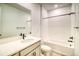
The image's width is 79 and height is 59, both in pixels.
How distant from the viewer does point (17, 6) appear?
1.31 metres

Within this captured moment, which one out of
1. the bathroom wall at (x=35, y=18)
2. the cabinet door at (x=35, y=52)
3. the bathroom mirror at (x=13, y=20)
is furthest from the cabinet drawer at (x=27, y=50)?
A: the bathroom mirror at (x=13, y=20)

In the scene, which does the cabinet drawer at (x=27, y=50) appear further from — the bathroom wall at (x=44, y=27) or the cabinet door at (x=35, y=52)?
the bathroom wall at (x=44, y=27)

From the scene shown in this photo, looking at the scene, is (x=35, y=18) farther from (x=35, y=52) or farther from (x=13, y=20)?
(x=35, y=52)

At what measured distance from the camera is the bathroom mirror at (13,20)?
1209 millimetres

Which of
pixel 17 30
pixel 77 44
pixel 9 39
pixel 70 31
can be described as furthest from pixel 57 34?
pixel 9 39

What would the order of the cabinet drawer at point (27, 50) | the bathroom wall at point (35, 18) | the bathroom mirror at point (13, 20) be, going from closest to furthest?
the cabinet drawer at point (27, 50)
the bathroom mirror at point (13, 20)
the bathroom wall at point (35, 18)

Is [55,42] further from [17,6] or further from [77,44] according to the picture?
[17,6]

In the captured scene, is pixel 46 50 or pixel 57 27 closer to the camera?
pixel 46 50

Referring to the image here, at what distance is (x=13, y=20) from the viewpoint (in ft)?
4.32

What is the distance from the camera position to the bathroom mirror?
1209 millimetres

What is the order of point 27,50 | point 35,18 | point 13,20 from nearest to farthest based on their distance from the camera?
point 27,50, point 13,20, point 35,18

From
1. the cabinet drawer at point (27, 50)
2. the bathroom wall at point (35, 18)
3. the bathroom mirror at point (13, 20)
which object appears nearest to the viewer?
the cabinet drawer at point (27, 50)

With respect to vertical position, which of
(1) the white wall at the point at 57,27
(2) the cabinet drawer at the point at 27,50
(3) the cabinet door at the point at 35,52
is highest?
(1) the white wall at the point at 57,27

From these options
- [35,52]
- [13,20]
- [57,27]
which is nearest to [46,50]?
[35,52]
